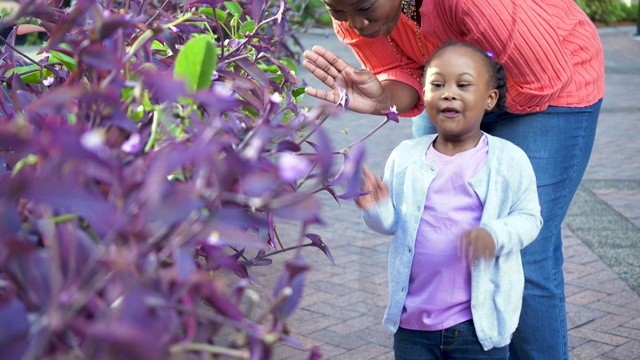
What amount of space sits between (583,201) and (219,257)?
5747mm

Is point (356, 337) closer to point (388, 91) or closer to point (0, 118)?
point (388, 91)

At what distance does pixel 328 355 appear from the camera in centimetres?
400

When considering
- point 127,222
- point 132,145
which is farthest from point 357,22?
point 127,222

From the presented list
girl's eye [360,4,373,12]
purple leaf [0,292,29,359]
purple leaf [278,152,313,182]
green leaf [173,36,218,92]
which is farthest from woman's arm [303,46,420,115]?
purple leaf [0,292,29,359]

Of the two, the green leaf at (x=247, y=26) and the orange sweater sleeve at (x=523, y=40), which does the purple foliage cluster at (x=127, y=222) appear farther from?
the orange sweater sleeve at (x=523, y=40)

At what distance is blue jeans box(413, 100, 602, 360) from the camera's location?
2.88 metres

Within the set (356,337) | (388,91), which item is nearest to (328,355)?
(356,337)

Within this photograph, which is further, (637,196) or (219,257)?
(637,196)

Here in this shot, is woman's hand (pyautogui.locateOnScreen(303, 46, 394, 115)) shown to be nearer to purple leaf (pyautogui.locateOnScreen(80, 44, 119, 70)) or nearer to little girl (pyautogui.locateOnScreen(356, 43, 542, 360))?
little girl (pyautogui.locateOnScreen(356, 43, 542, 360))

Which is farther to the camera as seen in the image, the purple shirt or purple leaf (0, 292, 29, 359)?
the purple shirt

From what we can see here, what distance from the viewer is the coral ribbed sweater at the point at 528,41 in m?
2.66

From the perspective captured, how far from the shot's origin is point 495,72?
2.75m

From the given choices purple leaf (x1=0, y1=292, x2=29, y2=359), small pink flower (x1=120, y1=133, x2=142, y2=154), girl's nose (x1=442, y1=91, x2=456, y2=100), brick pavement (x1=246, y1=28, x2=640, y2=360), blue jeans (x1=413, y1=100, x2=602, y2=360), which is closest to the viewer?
purple leaf (x1=0, y1=292, x2=29, y2=359)

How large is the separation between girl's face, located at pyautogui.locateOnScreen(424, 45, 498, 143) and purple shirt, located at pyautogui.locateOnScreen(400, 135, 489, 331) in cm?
11
